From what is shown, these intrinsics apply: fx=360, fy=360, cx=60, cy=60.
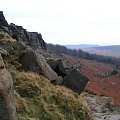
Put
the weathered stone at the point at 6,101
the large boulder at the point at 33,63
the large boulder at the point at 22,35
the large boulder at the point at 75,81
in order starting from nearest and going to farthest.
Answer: the weathered stone at the point at 6,101 → the large boulder at the point at 33,63 → the large boulder at the point at 75,81 → the large boulder at the point at 22,35

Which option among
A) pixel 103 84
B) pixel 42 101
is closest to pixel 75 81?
pixel 42 101

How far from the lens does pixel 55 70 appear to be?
21109 millimetres

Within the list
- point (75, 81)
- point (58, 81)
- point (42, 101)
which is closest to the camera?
point (42, 101)

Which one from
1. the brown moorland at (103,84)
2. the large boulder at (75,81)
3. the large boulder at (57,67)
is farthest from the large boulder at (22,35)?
the brown moorland at (103,84)

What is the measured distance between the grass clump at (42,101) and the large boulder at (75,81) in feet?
7.58

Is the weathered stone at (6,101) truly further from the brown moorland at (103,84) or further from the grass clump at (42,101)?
the brown moorland at (103,84)

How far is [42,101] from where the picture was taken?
1441 cm

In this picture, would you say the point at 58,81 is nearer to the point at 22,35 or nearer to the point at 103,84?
the point at 22,35

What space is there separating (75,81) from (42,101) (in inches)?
209

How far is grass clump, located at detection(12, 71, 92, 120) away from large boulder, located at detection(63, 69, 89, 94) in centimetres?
231

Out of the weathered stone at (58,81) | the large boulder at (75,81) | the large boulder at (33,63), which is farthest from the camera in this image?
the large boulder at (75,81)

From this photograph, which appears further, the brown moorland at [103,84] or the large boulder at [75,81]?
Answer: the brown moorland at [103,84]

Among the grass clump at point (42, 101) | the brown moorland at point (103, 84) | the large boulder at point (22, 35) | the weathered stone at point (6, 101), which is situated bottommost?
the brown moorland at point (103, 84)

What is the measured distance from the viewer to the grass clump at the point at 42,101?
44.0 ft
